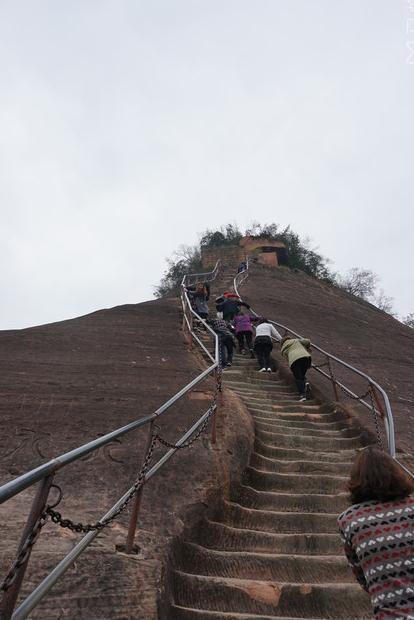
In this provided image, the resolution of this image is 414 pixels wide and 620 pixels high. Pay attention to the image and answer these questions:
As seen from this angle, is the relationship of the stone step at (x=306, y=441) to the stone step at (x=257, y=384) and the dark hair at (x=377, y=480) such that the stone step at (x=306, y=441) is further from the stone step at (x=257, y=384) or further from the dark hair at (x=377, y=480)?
the dark hair at (x=377, y=480)

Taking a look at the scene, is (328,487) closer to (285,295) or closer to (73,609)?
(73,609)

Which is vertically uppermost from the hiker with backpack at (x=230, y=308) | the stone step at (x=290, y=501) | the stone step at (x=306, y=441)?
the hiker with backpack at (x=230, y=308)

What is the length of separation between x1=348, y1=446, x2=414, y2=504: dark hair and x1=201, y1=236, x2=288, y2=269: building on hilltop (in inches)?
1026

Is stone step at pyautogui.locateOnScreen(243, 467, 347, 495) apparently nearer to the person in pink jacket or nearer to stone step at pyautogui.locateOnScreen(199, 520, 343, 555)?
stone step at pyautogui.locateOnScreen(199, 520, 343, 555)

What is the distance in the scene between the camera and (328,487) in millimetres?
4816

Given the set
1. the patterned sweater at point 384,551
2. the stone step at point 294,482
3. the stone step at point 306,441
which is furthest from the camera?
the stone step at point 306,441

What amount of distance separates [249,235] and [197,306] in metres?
18.8

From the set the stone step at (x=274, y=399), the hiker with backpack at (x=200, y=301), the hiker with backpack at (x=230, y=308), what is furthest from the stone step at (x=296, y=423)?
the hiker with backpack at (x=200, y=301)

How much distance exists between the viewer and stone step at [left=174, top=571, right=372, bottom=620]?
10.1 ft

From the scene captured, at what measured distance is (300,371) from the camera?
7480 millimetres

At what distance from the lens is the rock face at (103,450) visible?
275cm

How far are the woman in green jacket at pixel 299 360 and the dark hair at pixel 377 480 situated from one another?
522 cm

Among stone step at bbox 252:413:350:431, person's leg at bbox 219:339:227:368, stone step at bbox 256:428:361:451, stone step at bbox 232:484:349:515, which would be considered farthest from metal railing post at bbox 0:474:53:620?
person's leg at bbox 219:339:227:368

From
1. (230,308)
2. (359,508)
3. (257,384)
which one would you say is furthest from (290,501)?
(230,308)
